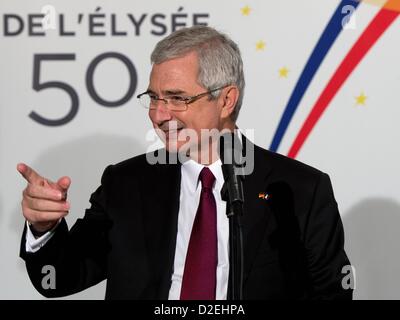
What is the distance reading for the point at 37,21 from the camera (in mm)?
2889

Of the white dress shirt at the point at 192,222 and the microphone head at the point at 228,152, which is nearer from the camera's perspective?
the microphone head at the point at 228,152

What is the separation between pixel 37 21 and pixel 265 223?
1298 mm

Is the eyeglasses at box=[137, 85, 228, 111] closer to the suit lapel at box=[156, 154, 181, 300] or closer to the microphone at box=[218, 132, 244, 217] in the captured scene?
the suit lapel at box=[156, 154, 181, 300]

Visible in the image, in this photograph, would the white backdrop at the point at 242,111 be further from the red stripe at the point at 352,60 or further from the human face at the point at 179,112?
the human face at the point at 179,112

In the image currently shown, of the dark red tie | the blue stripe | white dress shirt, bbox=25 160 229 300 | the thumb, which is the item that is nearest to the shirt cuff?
white dress shirt, bbox=25 160 229 300

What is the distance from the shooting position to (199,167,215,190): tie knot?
2.10 meters

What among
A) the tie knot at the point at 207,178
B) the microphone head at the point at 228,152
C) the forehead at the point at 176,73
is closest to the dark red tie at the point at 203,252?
the tie knot at the point at 207,178

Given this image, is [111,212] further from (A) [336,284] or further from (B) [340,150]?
(B) [340,150]

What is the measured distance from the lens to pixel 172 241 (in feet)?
6.92

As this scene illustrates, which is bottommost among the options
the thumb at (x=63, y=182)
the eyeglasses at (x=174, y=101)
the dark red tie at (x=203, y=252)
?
the dark red tie at (x=203, y=252)

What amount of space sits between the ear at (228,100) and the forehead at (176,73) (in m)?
0.12

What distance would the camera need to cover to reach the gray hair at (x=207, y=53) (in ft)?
6.98

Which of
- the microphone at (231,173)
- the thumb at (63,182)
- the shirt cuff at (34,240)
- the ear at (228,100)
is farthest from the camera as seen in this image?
the ear at (228,100)

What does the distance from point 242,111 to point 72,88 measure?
65 cm
